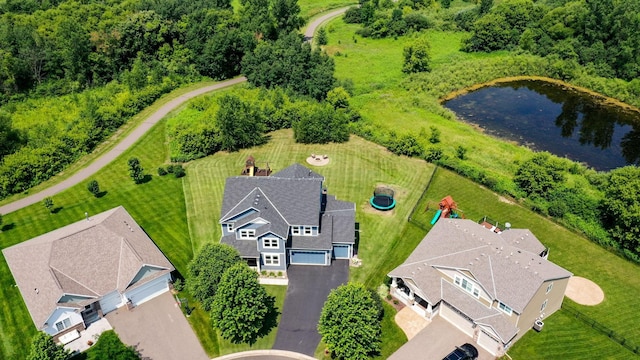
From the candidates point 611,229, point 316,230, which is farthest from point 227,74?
point 611,229

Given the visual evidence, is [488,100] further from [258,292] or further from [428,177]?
[258,292]

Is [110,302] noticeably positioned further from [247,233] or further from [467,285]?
[467,285]

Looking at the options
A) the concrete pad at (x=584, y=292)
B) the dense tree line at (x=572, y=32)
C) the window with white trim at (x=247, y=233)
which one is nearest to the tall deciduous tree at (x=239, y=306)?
the window with white trim at (x=247, y=233)

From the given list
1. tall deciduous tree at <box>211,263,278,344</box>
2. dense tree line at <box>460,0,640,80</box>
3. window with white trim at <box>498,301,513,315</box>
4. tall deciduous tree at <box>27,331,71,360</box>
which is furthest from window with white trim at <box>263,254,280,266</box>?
dense tree line at <box>460,0,640,80</box>

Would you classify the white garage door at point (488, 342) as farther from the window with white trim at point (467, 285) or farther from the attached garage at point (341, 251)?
the attached garage at point (341, 251)

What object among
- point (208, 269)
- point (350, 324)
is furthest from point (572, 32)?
point (208, 269)

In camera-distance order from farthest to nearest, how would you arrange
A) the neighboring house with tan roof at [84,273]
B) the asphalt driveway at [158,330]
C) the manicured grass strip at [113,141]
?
1. the manicured grass strip at [113,141]
2. the neighboring house with tan roof at [84,273]
3. the asphalt driveway at [158,330]

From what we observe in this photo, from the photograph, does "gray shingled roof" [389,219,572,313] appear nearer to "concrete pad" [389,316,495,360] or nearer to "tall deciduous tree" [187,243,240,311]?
"concrete pad" [389,316,495,360]
